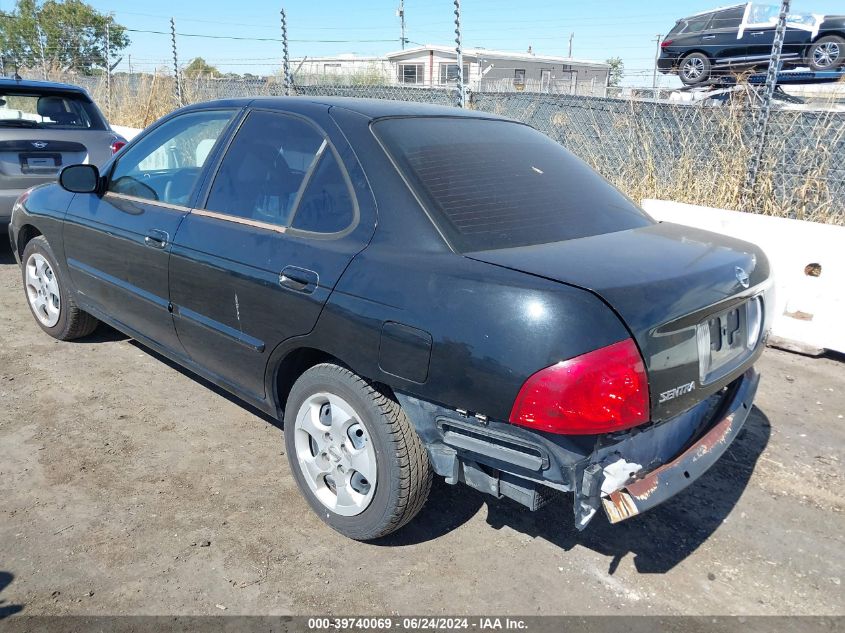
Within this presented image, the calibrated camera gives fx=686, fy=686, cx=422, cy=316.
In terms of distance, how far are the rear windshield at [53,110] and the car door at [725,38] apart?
13368 mm

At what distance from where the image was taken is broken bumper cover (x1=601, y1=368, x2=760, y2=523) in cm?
223

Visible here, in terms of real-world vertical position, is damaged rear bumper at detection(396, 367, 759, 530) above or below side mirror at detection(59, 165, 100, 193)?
below

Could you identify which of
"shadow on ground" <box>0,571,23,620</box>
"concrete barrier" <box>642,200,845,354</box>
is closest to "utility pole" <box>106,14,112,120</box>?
"concrete barrier" <box>642,200,845,354</box>

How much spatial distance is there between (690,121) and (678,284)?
6096mm

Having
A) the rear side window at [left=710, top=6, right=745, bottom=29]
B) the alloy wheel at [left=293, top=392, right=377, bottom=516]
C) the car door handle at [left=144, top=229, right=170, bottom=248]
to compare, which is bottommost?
the alloy wheel at [left=293, top=392, right=377, bottom=516]

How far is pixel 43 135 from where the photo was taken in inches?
254

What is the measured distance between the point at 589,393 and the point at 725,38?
16264 mm

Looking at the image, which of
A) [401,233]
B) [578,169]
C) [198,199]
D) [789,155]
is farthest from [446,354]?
[789,155]

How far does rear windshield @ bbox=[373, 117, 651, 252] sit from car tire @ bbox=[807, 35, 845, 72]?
13.3 meters

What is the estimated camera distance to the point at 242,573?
2.61 metres

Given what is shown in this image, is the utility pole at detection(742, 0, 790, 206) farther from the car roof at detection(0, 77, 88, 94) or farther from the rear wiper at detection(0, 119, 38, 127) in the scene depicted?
the rear wiper at detection(0, 119, 38, 127)

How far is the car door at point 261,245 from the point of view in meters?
2.71

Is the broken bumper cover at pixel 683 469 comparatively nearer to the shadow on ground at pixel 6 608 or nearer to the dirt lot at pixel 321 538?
the dirt lot at pixel 321 538

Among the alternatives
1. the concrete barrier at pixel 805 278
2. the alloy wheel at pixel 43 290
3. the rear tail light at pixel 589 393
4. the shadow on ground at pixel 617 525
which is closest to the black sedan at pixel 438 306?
the rear tail light at pixel 589 393
